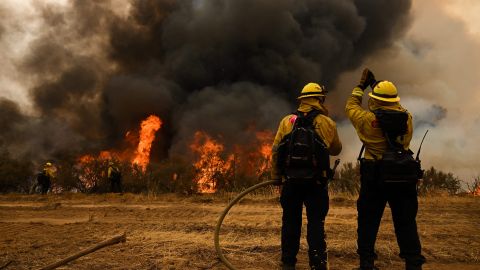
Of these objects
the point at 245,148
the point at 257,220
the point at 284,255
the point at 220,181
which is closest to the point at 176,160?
the point at 220,181

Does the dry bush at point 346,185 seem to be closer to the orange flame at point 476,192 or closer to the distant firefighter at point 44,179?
the orange flame at point 476,192

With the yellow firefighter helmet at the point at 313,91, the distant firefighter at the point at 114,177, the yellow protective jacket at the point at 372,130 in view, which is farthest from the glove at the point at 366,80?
the distant firefighter at the point at 114,177

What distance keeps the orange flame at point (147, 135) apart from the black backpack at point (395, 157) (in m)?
23.9

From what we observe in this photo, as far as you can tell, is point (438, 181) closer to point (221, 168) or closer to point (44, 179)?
point (221, 168)

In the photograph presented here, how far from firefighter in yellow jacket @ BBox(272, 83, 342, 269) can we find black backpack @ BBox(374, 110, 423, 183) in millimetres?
482

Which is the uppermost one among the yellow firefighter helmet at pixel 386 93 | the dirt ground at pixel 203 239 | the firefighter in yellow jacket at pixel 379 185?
the yellow firefighter helmet at pixel 386 93

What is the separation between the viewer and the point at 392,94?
408cm

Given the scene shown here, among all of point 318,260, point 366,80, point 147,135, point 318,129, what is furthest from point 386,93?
point 147,135

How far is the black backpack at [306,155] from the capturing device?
3.88 metres

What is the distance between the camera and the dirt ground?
182 inches

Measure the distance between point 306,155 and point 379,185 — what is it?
0.76 metres

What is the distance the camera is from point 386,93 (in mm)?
4066

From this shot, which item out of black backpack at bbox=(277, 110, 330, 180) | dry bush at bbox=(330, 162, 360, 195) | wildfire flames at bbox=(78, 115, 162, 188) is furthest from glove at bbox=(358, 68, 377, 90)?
wildfire flames at bbox=(78, 115, 162, 188)

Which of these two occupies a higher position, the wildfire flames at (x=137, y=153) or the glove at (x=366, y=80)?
the wildfire flames at (x=137, y=153)
